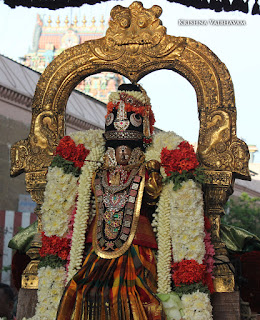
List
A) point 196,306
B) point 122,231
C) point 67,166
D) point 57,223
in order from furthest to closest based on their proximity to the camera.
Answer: point 67,166 < point 57,223 < point 122,231 < point 196,306

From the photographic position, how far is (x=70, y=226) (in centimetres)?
777

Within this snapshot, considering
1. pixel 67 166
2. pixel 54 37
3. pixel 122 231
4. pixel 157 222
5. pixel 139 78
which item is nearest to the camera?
pixel 122 231

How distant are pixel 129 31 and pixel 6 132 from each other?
8081 millimetres

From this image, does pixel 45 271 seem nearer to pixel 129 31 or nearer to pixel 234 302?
pixel 234 302

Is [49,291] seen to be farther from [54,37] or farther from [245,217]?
[54,37]

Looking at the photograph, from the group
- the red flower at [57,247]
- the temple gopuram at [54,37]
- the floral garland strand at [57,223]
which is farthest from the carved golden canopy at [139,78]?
the temple gopuram at [54,37]

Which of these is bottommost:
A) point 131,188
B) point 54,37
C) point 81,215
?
point 81,215

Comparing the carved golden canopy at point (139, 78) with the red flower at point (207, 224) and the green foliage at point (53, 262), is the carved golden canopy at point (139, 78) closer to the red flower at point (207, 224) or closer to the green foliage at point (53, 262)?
the red flower at point (207, 224)

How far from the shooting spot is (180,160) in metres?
7.48

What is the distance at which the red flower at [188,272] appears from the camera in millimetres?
7066

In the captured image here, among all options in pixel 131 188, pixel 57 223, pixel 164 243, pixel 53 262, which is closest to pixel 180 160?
pixel 131 188

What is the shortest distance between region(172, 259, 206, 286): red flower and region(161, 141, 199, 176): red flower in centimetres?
104

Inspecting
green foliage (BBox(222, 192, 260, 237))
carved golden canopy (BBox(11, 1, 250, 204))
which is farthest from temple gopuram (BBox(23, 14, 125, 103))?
carved golden canopy (BBox(11, 1, 250, 204))

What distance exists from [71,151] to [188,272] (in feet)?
6.69
